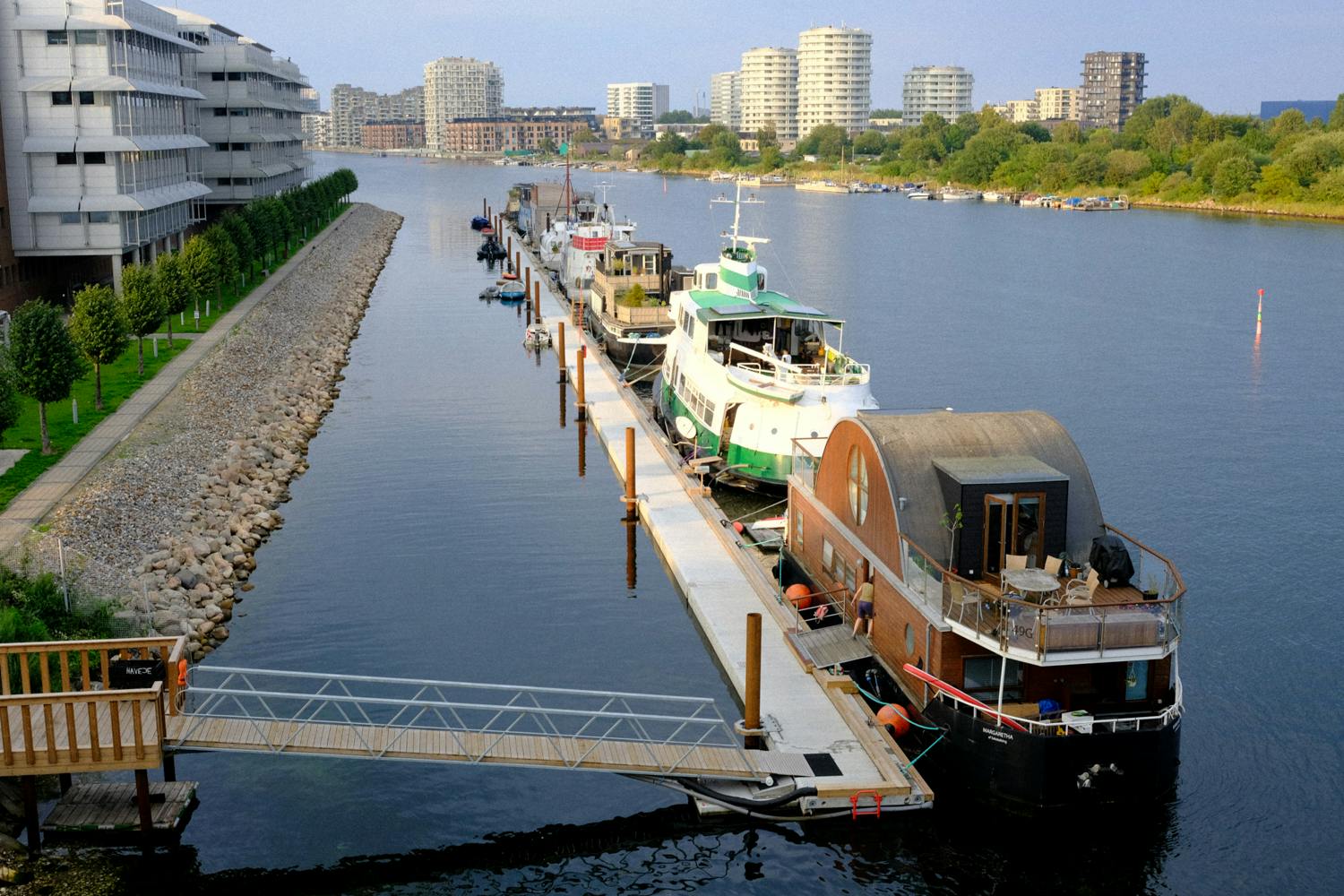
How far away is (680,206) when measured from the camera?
200m

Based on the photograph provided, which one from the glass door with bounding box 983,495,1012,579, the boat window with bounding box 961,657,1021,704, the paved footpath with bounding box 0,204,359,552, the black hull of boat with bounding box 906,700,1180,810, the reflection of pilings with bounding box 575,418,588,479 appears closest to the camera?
the black hull of boat with bounding box 906,700,1180,810

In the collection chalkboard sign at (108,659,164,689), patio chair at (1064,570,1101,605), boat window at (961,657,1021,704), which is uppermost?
patio chair at (1064,570,1101,605)

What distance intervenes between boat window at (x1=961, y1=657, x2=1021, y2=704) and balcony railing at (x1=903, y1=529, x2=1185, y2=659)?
119cm

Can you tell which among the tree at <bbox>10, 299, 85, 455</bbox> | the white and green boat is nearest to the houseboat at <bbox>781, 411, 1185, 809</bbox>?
the white and green boat

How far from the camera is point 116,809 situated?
23.2 metres

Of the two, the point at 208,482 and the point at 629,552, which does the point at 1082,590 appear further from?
the point at 208,482

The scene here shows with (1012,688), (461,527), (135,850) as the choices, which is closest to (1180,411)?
(461,527)

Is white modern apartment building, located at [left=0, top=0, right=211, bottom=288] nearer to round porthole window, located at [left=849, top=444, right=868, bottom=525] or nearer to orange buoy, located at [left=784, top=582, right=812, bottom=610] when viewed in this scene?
orange buoy, located at [left=784, top=582, right=812, bottom=610]

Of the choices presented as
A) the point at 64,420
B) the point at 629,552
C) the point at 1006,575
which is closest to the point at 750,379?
the point at 629,552

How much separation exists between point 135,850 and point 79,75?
53.0m

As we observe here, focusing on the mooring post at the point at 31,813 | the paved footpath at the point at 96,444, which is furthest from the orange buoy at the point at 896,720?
the paved footpath at the point at 96,444

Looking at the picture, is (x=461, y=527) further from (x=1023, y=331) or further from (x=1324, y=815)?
(x=1023, y=331)

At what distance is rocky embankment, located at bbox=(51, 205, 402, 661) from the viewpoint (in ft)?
104

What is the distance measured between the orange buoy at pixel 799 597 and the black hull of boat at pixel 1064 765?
817cm
